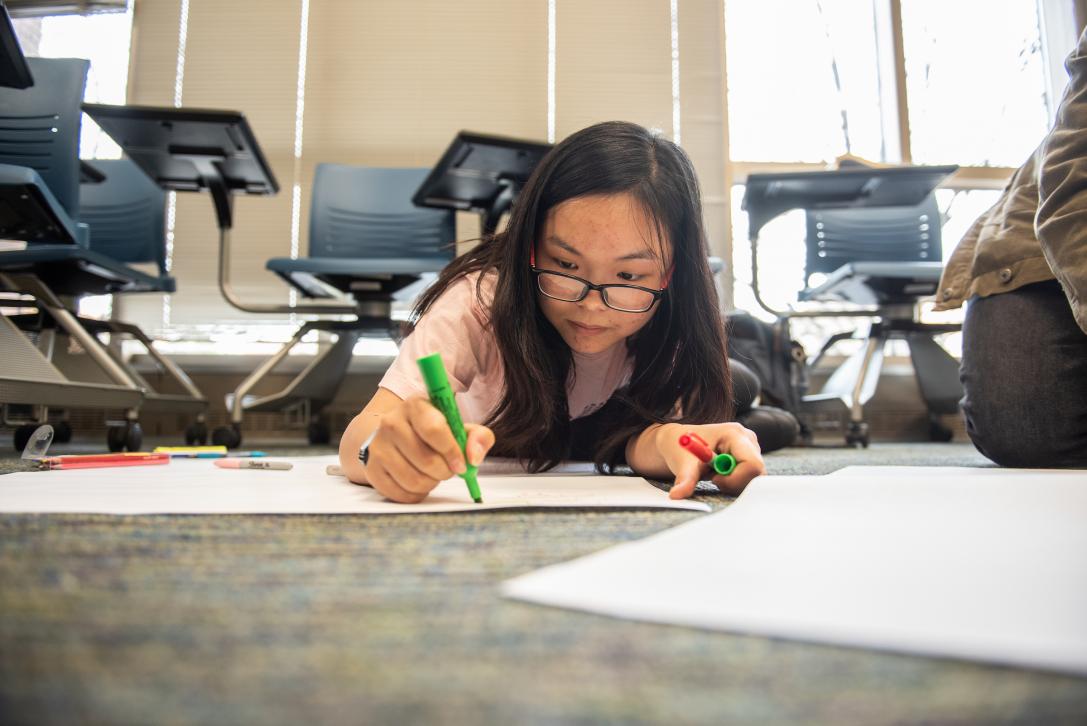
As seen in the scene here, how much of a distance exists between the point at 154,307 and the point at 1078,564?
9.53ft

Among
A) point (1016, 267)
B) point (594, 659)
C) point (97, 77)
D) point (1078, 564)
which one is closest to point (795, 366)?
point (1016, 267)

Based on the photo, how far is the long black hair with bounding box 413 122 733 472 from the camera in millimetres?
771

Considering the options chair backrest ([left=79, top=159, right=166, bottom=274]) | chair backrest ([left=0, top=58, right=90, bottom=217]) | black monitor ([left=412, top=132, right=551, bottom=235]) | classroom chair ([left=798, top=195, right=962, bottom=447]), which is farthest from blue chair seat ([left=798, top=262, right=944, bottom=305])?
chair backrest ([left=79, top=159, right=166, bottom=274])

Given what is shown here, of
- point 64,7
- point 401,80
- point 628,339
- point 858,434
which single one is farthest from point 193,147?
point 858,434

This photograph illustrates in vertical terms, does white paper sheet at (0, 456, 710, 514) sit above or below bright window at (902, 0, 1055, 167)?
below

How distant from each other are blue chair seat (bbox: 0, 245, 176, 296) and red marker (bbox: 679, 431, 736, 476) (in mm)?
1558

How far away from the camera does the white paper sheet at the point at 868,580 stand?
0.21 metres

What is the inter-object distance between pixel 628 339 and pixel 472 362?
21 centimetres

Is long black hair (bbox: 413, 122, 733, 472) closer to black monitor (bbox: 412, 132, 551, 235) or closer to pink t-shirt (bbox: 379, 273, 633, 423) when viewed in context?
pink t-shirt (bbox: 379, 273, 633, 423)

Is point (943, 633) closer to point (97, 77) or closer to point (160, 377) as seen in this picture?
point (160, 377)

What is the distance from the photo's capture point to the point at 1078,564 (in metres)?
0.30

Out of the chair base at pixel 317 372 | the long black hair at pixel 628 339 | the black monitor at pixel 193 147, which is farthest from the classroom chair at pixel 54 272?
the long black hair at pixel 628 339

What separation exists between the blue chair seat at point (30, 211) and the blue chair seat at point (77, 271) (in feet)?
0.25

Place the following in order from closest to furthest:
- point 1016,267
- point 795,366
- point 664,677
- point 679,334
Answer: point 664,677 < point 679,334 < point 1016,267 < point 795,366
